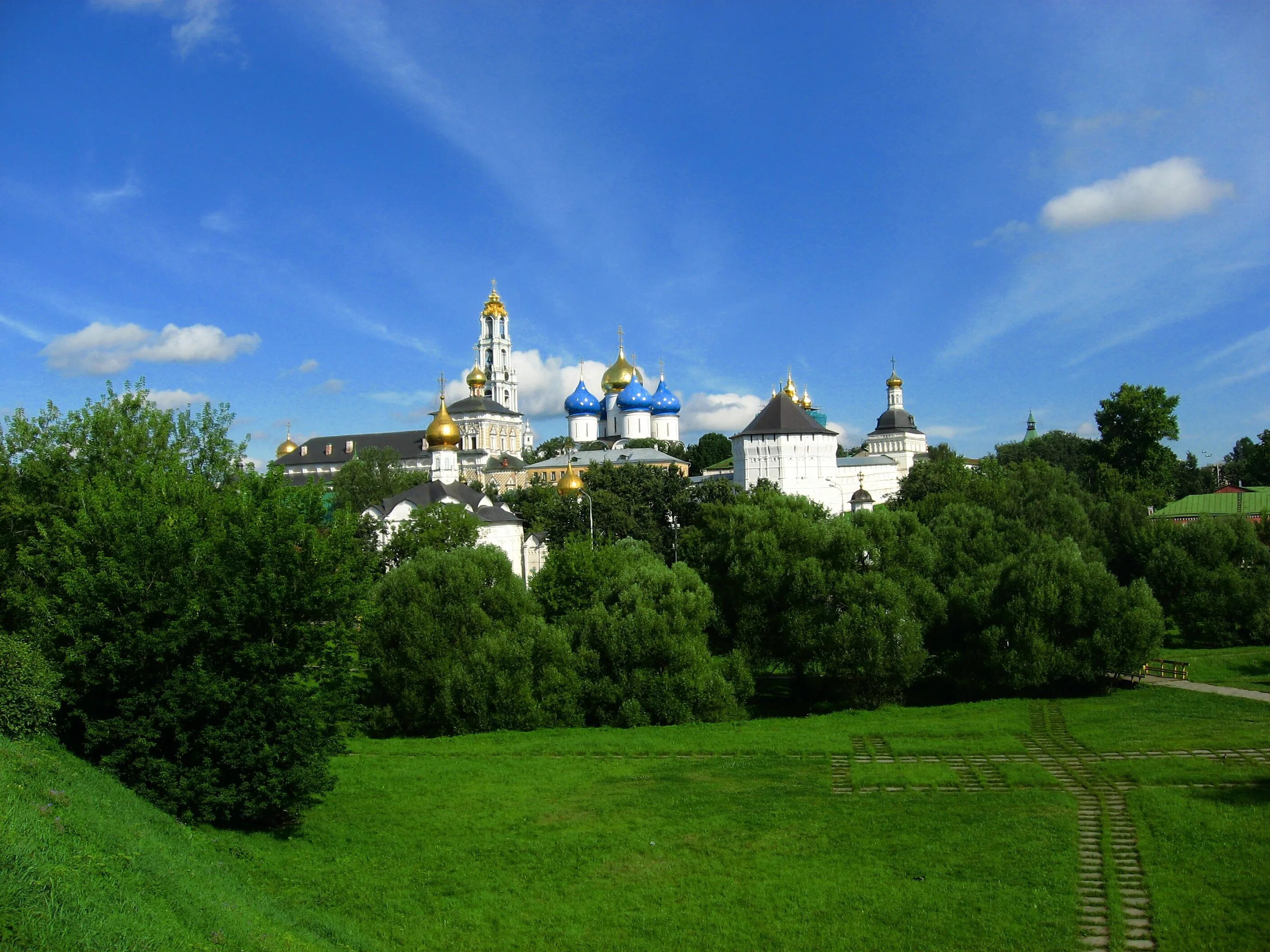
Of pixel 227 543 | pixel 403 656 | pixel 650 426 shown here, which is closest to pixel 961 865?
pixel 227 543

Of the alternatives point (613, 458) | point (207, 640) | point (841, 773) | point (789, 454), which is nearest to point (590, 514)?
point (789, 454)

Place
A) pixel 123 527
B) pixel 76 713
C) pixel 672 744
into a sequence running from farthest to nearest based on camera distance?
pixel 672 744 < pixel 123 527 < pixel 76 713

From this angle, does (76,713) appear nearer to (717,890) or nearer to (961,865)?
(717,890)

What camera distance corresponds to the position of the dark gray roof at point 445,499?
151 feet

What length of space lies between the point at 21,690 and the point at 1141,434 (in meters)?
57.9

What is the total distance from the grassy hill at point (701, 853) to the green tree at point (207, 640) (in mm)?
852

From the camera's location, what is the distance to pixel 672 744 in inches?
865

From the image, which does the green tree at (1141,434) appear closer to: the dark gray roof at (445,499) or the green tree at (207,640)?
the dark gray roof at (445,499)

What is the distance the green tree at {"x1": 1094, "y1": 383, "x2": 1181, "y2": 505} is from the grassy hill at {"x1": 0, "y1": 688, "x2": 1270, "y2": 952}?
4018 cm

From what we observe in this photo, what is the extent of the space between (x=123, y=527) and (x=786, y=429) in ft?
153

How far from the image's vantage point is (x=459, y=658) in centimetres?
2478

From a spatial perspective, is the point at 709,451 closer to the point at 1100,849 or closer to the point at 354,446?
the point at 354,446

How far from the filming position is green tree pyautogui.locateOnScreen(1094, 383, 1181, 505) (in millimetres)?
56969

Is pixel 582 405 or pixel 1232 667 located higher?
pixel 582 405
